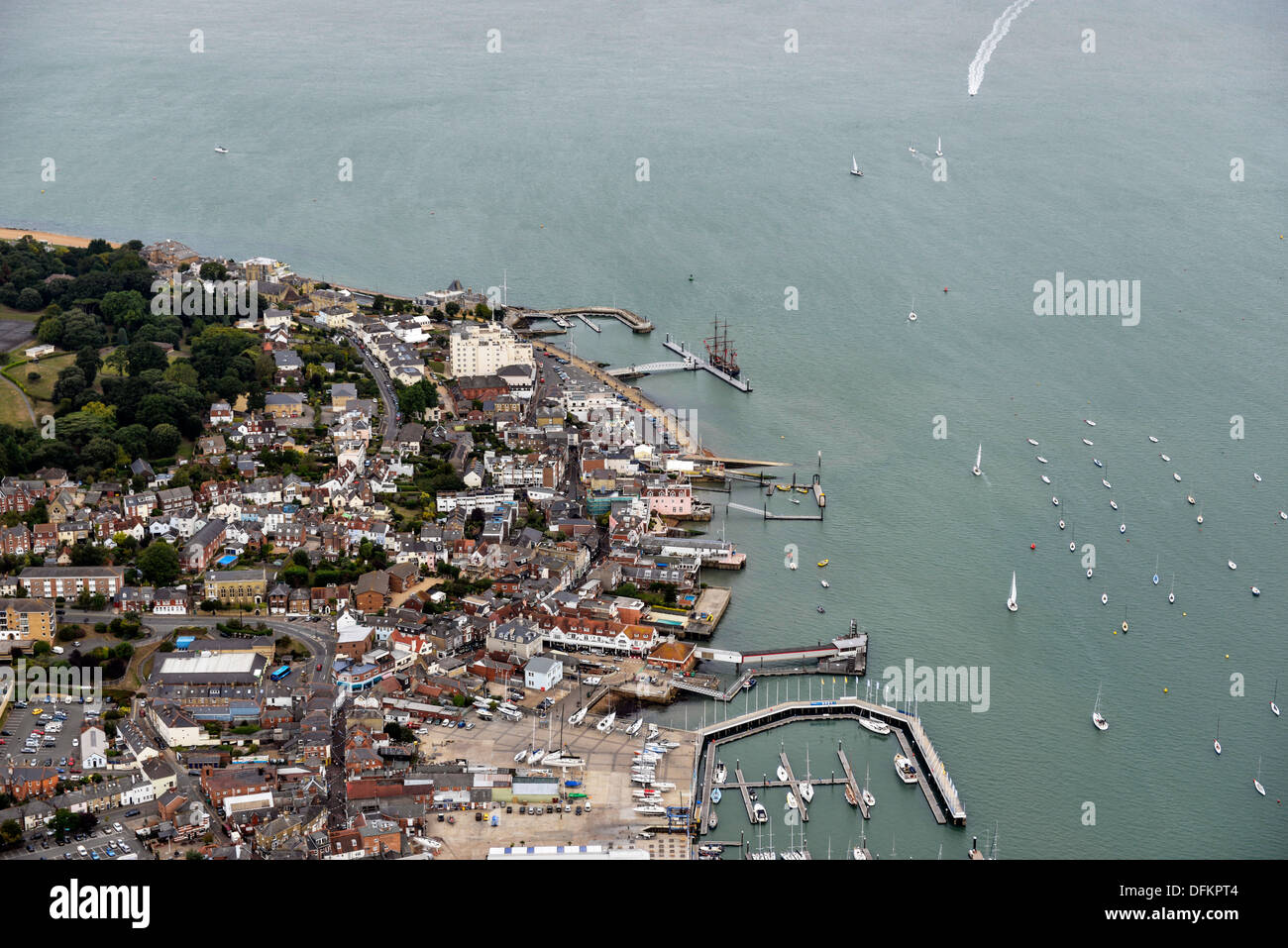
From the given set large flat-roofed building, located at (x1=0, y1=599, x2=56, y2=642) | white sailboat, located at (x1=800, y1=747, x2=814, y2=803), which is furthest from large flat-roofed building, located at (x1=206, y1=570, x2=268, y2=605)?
white sailboat, located at (x1=800, y1=747, x2=814, y2=803)

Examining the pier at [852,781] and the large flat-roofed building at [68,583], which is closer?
the pier at [852,781]

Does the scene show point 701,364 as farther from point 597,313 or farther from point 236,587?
point 236,587

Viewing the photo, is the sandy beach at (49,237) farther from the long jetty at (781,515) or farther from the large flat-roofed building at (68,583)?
the long jetty at (781,515)

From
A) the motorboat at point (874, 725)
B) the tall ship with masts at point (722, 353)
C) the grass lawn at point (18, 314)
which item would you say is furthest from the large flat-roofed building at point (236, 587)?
the grass lawn at point (18, 314)

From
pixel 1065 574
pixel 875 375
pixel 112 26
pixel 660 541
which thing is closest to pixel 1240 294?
pixel 875 375

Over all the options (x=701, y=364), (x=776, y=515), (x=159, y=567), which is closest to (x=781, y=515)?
(x=776, y=515)

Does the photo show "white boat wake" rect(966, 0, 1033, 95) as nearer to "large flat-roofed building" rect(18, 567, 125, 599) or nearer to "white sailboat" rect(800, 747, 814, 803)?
"large flat-roofed building" rect(18, 567, 125, 599)
